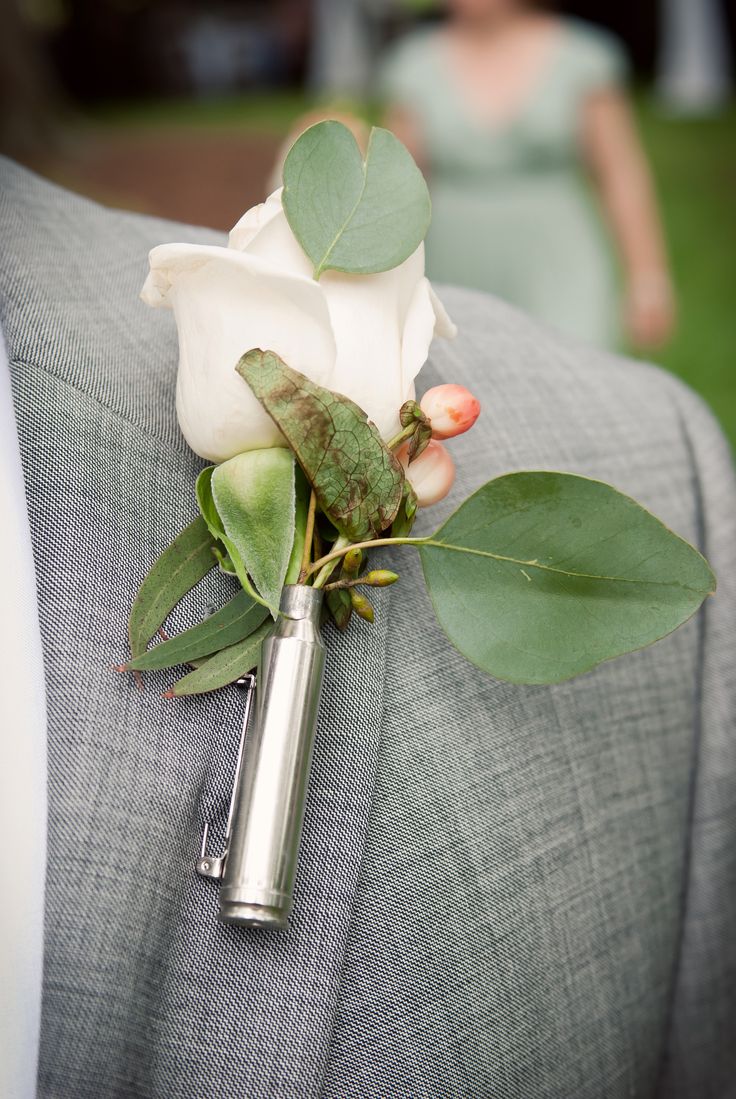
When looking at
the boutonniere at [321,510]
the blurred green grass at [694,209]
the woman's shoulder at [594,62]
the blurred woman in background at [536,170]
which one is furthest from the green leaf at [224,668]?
the blurred green grass at [694,209]

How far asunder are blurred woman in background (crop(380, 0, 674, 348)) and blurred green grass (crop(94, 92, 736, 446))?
23.2 inches

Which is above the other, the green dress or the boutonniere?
the green dress

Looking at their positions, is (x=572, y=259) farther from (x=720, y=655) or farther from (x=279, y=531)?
(x=279, y=531)

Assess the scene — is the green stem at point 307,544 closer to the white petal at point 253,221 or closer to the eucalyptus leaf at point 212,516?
the eucalyptus leaf at point 212,516

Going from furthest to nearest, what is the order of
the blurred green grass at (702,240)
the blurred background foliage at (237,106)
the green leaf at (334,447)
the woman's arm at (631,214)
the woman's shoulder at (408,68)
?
the blurred background foliage at (237,106)
the blurred green grass at (702,240)
the woman's shoulder at (408,68)
the woman's arm at (631,214)
the green leaf at (334,447)

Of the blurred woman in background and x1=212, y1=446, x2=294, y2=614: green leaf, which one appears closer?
x1=212, y1=446, x2=294, y2=614: green leaf

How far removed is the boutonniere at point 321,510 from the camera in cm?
47

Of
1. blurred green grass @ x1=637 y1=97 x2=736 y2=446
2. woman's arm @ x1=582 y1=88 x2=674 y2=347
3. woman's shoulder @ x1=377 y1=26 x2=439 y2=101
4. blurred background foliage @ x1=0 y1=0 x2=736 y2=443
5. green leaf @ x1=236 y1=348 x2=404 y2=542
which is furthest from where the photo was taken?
blurred background foliage @ x1=0 y1=0 x2=736 y2=443

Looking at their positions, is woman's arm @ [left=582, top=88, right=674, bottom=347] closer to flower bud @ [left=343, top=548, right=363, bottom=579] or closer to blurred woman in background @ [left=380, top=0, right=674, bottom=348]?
blurred woman in background @ [left=380, top=0, right=674, bottom=348]

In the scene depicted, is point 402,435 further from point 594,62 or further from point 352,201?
point 594,62

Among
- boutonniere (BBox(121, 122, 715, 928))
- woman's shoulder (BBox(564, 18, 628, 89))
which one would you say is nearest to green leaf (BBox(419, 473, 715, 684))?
boutonniere (BBox(121, 122, 715, 928))

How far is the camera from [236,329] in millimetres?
474

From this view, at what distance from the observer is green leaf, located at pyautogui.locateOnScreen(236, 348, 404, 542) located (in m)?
0.46

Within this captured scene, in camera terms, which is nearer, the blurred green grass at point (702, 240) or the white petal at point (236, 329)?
the white petal at point (236, 329)
